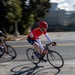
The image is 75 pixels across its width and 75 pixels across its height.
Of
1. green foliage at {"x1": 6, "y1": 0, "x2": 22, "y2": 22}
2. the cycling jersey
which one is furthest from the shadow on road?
green foliage at {"x1": 6, "y1": 0, "x2": 22, "y2": 22}

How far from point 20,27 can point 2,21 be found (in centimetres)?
539

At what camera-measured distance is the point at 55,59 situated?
34.0 ft

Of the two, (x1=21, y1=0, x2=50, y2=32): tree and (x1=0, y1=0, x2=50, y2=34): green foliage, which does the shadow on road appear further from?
(x1=21, y1=0, x2=50, y2=32): tree

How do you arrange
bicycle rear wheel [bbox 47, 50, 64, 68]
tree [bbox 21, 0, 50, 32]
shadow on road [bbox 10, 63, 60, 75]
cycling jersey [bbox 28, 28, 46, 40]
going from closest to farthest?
shadow on road [bbox 10, 63, 60, 75]
bicycle rear wheel [bbox 47, 50, 64, 68]
cycling jersey [bbox 28, 28, 46, 40]
tree [bbox 21, 0, 50, 32]

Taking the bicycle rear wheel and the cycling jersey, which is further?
the cycling jersey

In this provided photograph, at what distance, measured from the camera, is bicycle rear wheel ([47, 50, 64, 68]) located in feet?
33.7

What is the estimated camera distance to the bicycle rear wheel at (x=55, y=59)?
10.3 m

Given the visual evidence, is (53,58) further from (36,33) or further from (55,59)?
(36,33)

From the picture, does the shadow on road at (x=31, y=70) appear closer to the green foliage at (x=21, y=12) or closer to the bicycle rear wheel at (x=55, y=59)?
the bicycle rear wheel at (x=55, y=59)

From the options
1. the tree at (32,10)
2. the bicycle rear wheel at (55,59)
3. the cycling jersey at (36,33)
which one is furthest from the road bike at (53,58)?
the tree at (32,10)

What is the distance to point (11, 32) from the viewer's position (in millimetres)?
28000

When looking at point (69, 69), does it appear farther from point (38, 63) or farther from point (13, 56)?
point (13, 56)

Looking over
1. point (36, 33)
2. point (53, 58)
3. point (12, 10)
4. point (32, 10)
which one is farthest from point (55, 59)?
point (32, 10)

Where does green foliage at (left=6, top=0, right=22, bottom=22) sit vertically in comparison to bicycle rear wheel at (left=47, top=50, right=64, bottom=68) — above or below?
below
